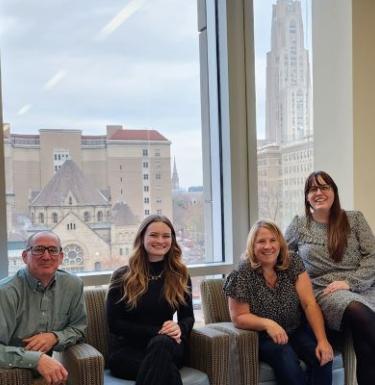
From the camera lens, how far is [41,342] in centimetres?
237

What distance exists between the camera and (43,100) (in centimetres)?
324

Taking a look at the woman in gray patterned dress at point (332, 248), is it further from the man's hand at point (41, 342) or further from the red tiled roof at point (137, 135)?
the man's hand at point (41, 342)

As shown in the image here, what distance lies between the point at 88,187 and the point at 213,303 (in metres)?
1.11

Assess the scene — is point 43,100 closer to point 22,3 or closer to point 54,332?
point 22,3

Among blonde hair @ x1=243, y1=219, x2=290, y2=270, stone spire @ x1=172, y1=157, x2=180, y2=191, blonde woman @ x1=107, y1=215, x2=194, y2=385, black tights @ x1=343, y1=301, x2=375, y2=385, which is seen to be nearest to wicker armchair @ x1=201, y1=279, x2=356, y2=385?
black tights @ x1=343, y1=301, x2=375, y2=385

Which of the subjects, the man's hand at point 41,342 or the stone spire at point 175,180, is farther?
the stone spire at point 175,180

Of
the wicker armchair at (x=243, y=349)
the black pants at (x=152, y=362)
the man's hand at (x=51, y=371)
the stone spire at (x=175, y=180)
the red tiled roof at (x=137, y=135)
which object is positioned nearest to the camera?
the man's hand at (x=51, y=371)

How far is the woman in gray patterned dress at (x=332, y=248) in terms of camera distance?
2.89 m

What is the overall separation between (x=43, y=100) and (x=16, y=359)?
168 cm

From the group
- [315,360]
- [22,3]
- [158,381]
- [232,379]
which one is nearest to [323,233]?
[315,360]

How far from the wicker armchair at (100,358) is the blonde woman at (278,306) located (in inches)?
9.0

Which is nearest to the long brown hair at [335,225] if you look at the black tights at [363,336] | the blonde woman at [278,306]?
the blonde woman at [278,306]

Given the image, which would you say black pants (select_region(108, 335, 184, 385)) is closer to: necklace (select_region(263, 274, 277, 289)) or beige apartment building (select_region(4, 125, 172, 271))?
necklace (select_region(263, 274, 277, 289))

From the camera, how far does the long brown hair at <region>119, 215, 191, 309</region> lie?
267 cm
